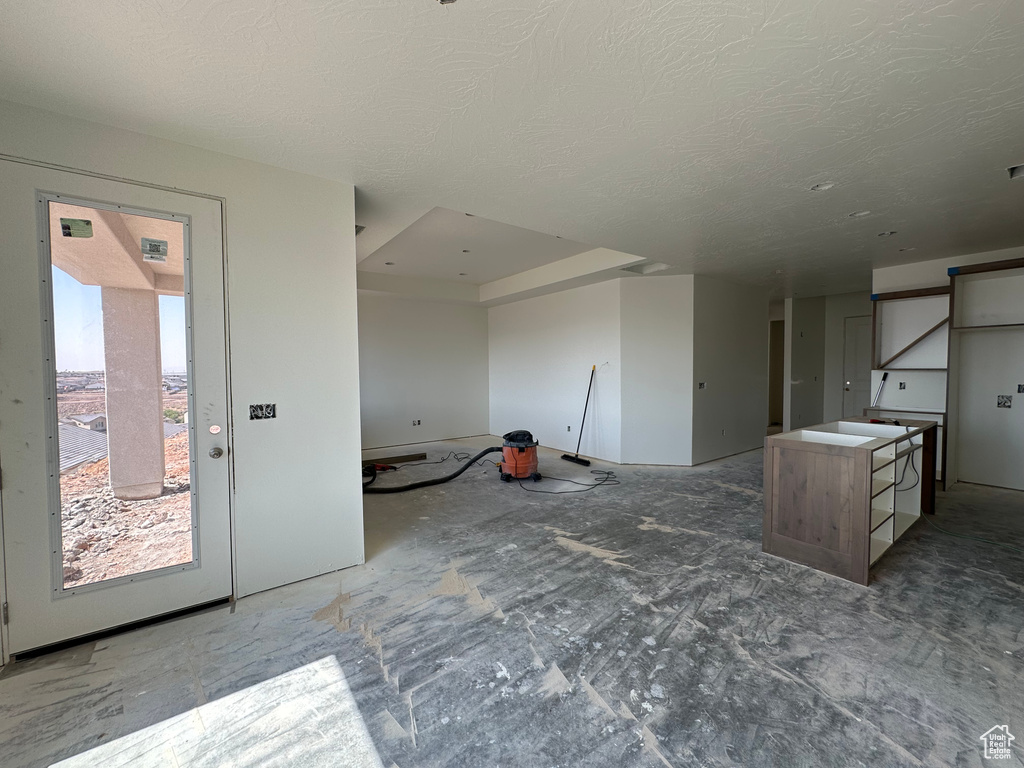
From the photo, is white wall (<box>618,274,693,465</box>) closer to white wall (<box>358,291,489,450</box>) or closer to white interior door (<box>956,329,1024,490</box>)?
white interior door (<box>956,329,1024,490</box>)

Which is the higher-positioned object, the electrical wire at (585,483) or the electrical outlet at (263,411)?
the electrical outlet at (263,411)

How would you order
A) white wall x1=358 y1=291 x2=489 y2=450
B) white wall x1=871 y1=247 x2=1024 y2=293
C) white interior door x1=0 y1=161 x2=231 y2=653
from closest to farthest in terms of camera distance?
white interior door x1=0 y1=161 x2=231 y2=653 < white wall x1=871 y1=247 x2=1024 y2=293 < white wall x1=358 y1=291 x2=489 y2=450

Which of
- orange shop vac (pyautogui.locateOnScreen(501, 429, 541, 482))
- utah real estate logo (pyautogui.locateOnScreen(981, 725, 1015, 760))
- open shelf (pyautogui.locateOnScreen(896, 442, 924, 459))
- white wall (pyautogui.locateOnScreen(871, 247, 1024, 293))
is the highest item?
white wall (pyautogui.locateOnScreen(871, 247, 1024, 293))

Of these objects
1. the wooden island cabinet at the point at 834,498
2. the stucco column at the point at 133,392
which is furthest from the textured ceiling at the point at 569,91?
the wooden island cabinet at the point at 834,498

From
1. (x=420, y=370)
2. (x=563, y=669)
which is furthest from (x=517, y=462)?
(x=420, y=370)

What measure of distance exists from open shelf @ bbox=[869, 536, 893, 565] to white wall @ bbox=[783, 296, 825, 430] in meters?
5.14

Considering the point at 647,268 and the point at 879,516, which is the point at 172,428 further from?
the point at 647,268

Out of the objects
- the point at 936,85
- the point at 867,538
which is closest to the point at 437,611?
the point at 867,538

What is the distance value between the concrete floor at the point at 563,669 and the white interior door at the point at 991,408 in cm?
241

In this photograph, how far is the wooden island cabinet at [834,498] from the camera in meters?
2.66

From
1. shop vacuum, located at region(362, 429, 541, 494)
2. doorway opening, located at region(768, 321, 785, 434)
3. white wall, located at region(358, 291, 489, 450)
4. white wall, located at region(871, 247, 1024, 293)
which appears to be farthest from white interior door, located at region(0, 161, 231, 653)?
doorway opening, located at region(768, 321, 785, 434)

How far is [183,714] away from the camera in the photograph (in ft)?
5.55

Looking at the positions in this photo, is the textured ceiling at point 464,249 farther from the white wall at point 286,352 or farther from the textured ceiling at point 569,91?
the white wall at point 286,352

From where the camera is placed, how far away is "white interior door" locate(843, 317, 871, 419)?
23.9 feet
